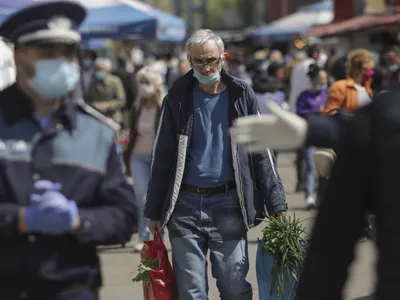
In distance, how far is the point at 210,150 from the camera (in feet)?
16.9

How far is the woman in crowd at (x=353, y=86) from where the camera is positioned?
8.37 m

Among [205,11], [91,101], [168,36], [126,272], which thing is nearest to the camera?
[126,272]

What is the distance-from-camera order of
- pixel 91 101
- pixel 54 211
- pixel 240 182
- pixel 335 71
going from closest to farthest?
pixel 54 211
pixel 240 182
pixel 335 71
pixel 91 101

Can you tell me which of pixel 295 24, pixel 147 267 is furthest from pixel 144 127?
pixel 295 24

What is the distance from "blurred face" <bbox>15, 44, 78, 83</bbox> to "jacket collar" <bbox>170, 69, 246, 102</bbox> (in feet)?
6.23

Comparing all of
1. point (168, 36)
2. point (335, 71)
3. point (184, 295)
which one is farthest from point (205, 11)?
point (184, 295)

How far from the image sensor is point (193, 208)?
5145 millimetres

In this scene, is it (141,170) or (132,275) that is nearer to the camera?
(132,275)

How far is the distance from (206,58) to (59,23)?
1.97m

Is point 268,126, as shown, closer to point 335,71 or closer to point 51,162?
point 51,162

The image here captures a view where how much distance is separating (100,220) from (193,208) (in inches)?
75.1

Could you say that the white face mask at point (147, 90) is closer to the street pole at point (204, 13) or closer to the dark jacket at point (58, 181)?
the dark jacket at point (58, 181)

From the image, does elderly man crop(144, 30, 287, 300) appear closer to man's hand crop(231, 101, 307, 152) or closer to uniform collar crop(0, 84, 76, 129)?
uniform collar crop(0, 84, 76, 129)

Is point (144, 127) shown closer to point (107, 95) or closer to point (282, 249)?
point (282, 249)
